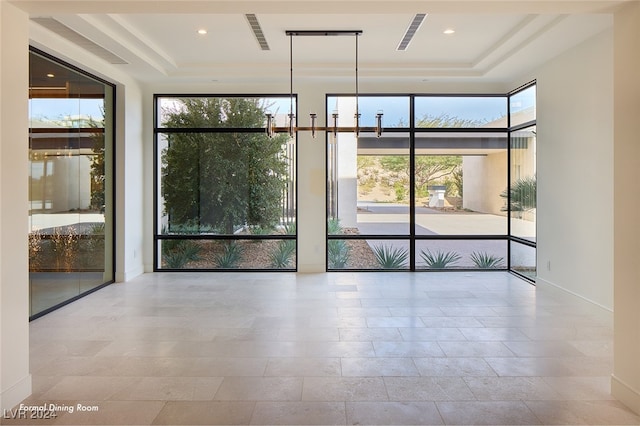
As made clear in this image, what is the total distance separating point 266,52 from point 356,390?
474cm

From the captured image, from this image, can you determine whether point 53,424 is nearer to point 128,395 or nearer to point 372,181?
point 128,395

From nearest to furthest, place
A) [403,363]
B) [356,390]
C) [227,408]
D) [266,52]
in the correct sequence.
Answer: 1. [227,408]
2. [356,390]
3. [403,363]
4. [266,52]

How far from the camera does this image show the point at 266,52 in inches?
237

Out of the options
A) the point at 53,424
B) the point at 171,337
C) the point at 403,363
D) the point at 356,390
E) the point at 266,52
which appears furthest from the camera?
the point at 266,52

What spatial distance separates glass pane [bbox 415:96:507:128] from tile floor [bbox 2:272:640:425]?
3.06 meters

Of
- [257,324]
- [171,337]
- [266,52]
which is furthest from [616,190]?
[266,52]

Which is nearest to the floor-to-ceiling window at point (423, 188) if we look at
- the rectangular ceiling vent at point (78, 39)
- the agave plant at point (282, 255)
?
the agave plant at point (282, 255)

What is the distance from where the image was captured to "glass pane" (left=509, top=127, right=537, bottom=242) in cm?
665

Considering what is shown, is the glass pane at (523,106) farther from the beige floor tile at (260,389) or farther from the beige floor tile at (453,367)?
the beige floor tile at (260,389)

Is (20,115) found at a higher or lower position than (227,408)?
higher

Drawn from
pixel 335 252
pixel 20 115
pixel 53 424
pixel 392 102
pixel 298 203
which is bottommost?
pixel 53 424

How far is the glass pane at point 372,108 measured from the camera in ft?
24.4

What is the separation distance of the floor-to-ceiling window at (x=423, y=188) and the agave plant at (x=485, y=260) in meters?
0.02

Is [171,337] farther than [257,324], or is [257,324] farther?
[257,324]
